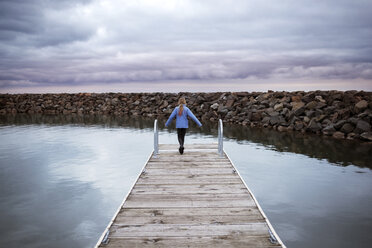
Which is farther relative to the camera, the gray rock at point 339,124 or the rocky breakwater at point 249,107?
the rocky breakwater at point 249,107

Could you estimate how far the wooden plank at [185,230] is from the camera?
4.24 m

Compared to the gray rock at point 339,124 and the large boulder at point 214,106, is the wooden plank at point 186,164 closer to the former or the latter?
the gray rock at point 339,124

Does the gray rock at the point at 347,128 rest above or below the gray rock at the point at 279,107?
below

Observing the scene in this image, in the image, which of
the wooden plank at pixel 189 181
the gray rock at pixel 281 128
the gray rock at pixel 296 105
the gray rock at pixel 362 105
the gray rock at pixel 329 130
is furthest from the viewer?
the gray rock at pixel 296 105

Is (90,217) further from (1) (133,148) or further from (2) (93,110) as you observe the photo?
(2) (93,110)

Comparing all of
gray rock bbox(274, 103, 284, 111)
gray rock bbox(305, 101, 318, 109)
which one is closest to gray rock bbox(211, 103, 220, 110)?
gray rock bbox(274, 103, 284, 111)

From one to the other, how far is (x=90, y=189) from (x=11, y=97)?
162 ft

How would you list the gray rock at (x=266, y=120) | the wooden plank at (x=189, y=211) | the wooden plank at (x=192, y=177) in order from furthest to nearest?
the gray rock at (x=266, y=120)
the wooden plank at (x=192, y=177)
the wooden plank at (x=189, y=211)

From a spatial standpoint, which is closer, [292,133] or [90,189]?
[90,189]

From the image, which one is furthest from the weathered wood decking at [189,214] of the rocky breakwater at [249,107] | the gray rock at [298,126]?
the gray rock at [298,126]

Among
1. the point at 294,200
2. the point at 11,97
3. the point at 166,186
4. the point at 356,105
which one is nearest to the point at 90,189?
the point at 166,186

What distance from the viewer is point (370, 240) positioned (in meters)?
5.60

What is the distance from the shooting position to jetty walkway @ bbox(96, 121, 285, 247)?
4.08m

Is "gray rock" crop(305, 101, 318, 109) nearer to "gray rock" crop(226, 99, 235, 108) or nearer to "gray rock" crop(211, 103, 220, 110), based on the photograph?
"gray rock" crop(226, 99, 235, 108)
